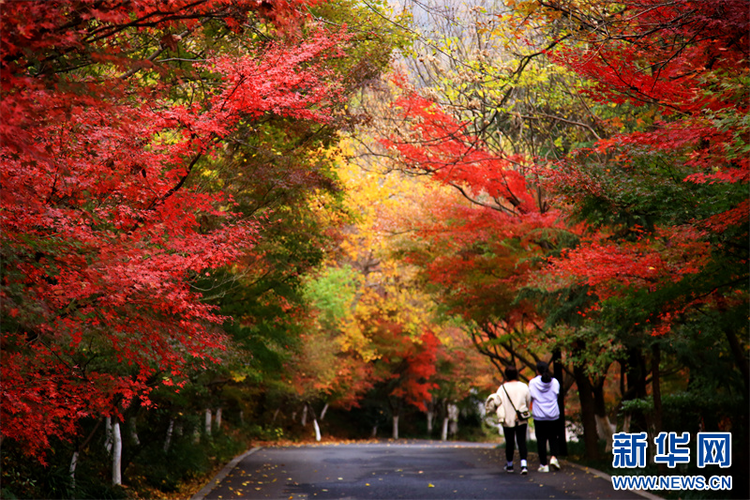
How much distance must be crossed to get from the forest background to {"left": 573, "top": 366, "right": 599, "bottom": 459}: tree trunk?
0.07 m

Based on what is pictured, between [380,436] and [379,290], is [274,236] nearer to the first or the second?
[379,290]

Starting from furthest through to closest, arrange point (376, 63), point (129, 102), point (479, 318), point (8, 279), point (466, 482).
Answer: point (479, 318) → point (376, 63) → point (466, 482) → point (129, 102) → point (8, 279)

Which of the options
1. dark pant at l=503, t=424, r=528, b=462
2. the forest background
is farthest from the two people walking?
the forest background

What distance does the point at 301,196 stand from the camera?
39.4 feet

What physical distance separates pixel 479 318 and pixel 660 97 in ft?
38.6

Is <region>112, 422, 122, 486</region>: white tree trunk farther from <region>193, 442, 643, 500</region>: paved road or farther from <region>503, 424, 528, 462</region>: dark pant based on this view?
<region>503, 424, 528, 462</region>: dark pant

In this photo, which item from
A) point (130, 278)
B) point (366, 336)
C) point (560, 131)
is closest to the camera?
point (130, 278)

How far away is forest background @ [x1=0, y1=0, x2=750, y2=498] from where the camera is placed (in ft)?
19.1

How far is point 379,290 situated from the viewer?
122 feet

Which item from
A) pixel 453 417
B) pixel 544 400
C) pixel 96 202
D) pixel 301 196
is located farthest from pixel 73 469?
pixel 453 417

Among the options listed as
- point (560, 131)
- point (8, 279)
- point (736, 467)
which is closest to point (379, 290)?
point (560, 131)

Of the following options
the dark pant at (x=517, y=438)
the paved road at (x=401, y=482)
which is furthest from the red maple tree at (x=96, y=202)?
the dark pant at (x=517, y=438)

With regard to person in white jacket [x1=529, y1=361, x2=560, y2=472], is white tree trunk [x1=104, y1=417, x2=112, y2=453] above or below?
below

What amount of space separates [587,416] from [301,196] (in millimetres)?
9259
